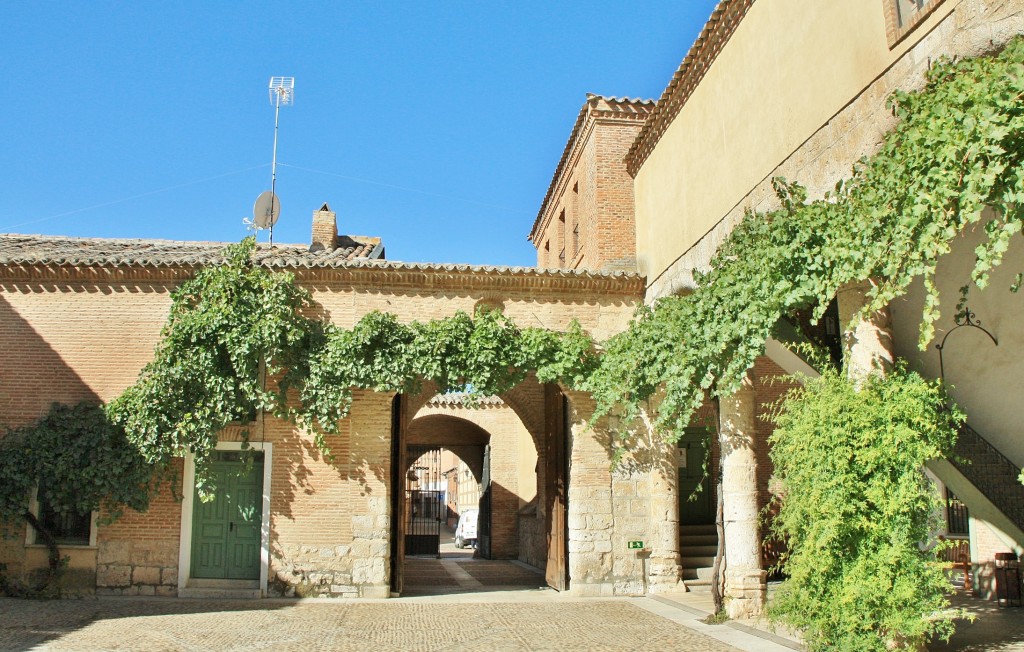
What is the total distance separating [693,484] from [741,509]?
604 cm

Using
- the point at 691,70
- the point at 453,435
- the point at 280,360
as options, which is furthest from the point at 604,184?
the point at 453,435

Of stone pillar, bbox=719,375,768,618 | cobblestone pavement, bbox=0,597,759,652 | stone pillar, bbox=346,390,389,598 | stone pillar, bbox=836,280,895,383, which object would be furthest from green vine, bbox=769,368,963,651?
stone pillar, bbox=346,390,389,598

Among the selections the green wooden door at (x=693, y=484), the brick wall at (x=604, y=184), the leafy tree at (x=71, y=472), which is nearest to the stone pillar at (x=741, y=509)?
the brick wall at (x=604, y=184)

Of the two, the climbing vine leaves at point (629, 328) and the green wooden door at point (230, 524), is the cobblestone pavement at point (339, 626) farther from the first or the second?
the climbing vine leaves at point (629, 328)

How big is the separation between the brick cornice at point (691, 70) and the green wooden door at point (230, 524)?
24.6 feet

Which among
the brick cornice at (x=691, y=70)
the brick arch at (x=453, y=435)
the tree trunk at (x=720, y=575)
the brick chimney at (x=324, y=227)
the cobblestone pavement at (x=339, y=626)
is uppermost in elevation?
the brick cornice at (x=691, y=70)

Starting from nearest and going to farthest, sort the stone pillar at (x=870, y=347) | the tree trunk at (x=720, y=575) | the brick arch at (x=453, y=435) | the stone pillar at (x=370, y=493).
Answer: the stone pillar at (x=870, y=347), the tree trunk at (x=720, y=575), the stone pillar at (x=370, y=493), the brick arch at (x=453, y=435)

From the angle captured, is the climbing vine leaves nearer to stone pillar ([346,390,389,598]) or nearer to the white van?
stone pillar ([346,390,389,598])

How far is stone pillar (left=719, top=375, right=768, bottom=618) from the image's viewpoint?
32.1 ft

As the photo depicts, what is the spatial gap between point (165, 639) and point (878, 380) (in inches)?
296

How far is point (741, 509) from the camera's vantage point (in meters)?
9.96

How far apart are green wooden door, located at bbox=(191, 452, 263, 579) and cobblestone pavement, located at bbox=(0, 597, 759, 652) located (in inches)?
26.1

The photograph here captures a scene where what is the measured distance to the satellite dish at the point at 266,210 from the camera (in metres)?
14.7

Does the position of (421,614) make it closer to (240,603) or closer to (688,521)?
(240,603)
